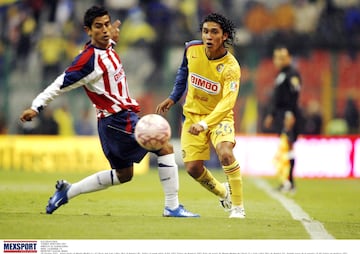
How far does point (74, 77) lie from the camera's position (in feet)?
30.8

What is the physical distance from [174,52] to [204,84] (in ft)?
42.4

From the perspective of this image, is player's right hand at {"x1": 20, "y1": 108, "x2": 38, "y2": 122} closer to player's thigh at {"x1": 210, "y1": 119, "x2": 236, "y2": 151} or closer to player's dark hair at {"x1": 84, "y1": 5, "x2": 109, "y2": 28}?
player's dark hair at {"x1": 84, "y1": 5, "x2": 109, "y2": 28}

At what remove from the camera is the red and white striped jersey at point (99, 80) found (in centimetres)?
940

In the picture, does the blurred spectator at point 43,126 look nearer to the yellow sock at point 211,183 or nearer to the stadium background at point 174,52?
the stadium background at point 174,52

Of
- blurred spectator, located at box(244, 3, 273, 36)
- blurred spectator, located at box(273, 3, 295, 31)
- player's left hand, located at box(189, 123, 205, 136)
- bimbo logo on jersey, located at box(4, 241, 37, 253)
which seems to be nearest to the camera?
bimbo logo on jersey, located at box(4, 241, 37, 253)

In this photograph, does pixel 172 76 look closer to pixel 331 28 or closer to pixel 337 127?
pixel 337 127

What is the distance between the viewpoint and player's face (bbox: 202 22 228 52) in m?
10.0

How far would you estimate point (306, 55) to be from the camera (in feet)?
75.6

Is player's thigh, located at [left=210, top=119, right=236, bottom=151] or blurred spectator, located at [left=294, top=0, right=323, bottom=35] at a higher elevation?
blurred spectator, located at [left=294, top=0, right=323, bottom=35]

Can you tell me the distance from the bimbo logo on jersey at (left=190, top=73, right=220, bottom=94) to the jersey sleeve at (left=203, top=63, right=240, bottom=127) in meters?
0.21

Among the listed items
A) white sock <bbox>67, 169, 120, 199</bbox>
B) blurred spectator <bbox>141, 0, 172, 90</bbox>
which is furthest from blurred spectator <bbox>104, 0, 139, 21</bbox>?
white sock <bbox>67, 169, 120, 199</bbox>

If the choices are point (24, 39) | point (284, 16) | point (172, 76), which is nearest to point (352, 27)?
point (284, 16)

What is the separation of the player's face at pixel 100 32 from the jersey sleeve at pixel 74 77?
0.56 ft

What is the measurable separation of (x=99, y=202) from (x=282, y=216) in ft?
8.61
